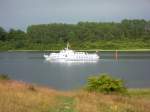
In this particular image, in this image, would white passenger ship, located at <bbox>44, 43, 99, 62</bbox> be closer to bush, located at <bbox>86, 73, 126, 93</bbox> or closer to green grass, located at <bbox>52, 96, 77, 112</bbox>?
bush, located at <bbox>86, 73, 126, 93</bbox>

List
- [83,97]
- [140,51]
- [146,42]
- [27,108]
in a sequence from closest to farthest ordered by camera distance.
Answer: [27,108], [83,97], [140,51], [146,42]

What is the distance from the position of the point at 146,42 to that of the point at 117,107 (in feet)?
615

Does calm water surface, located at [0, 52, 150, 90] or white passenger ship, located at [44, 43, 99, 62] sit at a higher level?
white passenger ship, located at [44, 43, 99, 62]

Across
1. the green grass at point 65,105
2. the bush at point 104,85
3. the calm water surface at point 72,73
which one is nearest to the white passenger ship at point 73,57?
the calm water surface at point 72,73

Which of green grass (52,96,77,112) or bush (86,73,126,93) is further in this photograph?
bush (86,73,126,93)

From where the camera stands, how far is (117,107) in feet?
49.0

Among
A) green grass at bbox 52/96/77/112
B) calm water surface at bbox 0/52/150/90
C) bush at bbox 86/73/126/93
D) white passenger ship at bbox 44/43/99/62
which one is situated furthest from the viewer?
white passenger ship at bbox 44/43/99/62

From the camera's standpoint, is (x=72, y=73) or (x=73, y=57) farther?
(x=73, y=57)

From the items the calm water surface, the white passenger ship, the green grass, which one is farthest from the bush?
the white passenger ship

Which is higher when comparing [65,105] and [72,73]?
[65,105]

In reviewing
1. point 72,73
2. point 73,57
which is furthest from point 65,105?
point 73,57

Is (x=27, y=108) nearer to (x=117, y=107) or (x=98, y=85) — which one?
(x=117, y=107)

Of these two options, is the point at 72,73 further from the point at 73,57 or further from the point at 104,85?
the point at 104,85

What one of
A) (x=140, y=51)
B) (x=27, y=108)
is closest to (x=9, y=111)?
(x=27, y=108)
